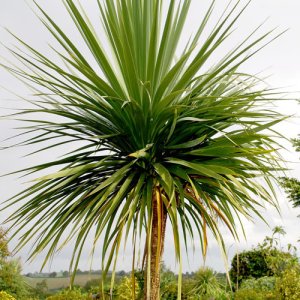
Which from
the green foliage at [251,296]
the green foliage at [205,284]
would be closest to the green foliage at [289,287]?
the green foliage at [251,296]


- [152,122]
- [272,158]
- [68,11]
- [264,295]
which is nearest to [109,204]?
[152,122]

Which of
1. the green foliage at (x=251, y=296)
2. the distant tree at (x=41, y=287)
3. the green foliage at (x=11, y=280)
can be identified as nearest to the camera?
the green foliage at (x=251, y=296)

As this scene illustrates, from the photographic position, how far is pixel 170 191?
3.99 m

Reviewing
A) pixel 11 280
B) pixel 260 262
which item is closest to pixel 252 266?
pixel 260 262

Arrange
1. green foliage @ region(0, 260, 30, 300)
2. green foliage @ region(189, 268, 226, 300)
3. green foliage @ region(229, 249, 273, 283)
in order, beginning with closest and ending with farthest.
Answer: green foliage @ region(189, 268, 226, 300) → green foliage @ region(229, 249, 273, 283) → green foliage @ region(0, 260, 30, 300)

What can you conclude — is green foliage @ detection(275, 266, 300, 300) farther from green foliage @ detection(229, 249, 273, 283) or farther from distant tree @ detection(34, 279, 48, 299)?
distant tree @ detection(34, 279, 48, 299)

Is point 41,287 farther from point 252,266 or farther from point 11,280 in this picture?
point 252,266

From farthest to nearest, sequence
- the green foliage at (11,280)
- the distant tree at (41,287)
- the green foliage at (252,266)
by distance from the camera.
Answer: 1. the distant tree at (41,287)
2. the green foliage at (11,280)
3. the green foliage at (252,266)

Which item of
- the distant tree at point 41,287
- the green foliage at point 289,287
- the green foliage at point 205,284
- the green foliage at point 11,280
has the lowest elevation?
the green foliage at point 289,287

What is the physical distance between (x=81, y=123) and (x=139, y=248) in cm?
159

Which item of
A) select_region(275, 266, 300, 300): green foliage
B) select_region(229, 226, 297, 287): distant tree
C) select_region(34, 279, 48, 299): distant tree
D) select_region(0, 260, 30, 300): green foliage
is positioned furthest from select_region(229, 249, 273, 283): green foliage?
select_region(34, 279, 48, 299): distant tree

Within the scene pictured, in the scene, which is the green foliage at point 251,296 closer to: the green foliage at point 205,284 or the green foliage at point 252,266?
the green foliage at point 205,284

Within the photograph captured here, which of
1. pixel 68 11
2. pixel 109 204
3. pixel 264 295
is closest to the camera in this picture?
pixel 109 204

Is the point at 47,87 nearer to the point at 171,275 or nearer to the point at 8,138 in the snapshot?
the point at 8,138
